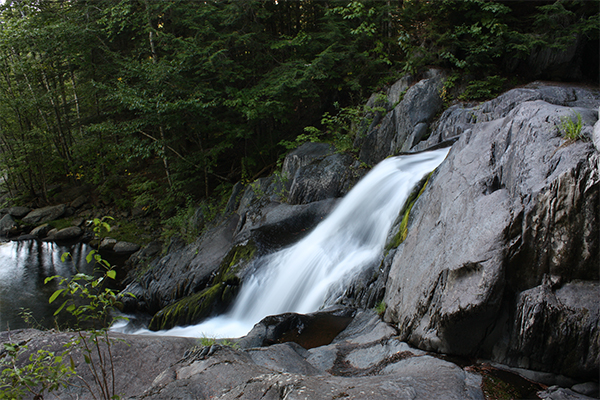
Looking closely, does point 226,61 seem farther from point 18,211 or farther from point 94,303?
point 18,211

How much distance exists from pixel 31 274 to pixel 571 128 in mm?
15206

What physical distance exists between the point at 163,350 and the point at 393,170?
19.2 ft

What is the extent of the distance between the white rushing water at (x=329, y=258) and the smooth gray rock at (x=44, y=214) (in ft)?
37.3

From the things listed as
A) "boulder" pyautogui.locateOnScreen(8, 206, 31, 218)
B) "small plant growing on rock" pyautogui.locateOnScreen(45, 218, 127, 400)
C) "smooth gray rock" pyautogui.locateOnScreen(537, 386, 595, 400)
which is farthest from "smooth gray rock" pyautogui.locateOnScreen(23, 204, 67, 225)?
"smooth gray rock" pyautogui.locateOnScreen(537, 386, 595, 400)

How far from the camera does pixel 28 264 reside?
13.0 meters

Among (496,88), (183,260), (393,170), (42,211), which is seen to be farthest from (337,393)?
(42,211)

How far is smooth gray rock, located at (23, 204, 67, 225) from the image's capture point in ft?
53.5

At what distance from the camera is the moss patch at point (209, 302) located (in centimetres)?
771

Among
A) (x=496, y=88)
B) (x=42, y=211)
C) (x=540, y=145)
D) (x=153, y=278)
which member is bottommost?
(x=153, y=278)

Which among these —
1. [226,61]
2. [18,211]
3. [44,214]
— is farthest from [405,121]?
[18,211]

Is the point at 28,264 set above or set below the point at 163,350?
below

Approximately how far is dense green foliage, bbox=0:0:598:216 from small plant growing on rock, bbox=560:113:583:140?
20.7ft

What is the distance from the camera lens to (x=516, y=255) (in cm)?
321

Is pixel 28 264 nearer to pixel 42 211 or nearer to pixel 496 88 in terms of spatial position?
pixel 42 211
